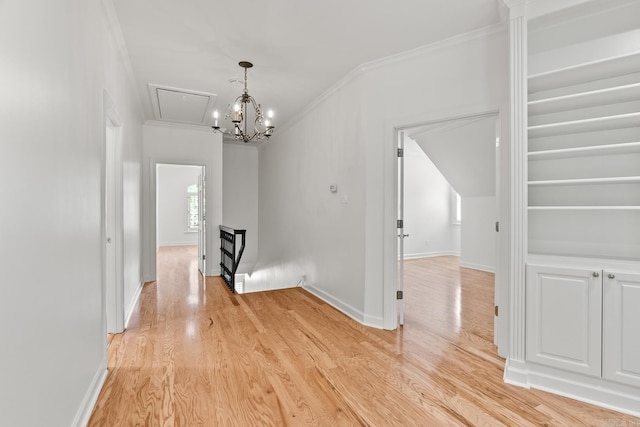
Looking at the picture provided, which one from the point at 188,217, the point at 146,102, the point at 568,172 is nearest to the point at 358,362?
the point at 568,172

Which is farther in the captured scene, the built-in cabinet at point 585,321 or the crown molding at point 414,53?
the crown molding at point 414,53

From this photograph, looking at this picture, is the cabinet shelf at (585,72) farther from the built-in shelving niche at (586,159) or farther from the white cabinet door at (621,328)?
the white cabinet door at (621,328)

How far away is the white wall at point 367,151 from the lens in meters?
2.80

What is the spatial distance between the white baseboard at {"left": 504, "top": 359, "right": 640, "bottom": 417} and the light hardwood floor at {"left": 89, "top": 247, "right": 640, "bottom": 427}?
0.07 metres

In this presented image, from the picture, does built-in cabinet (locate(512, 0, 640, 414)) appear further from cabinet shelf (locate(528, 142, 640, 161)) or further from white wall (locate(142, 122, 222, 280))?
white wall (locate(142, 122, 222, 280))

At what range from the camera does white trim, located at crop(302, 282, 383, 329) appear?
10.9ft

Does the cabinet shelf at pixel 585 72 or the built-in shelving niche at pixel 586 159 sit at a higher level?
the cabinet shelf at pixel 585 72

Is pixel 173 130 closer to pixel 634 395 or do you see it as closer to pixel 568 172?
pixel 568 172

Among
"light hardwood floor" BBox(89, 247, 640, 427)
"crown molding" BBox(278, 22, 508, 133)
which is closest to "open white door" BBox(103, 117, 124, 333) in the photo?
"light hardwood floor" BBox(89, 247, 640, 427)

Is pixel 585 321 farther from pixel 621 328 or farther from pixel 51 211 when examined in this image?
pixel 51 211

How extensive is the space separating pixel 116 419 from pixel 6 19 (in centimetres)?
197

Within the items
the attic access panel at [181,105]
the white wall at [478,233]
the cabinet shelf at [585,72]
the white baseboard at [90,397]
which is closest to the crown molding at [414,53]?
the cabinet shelf at [585,72]

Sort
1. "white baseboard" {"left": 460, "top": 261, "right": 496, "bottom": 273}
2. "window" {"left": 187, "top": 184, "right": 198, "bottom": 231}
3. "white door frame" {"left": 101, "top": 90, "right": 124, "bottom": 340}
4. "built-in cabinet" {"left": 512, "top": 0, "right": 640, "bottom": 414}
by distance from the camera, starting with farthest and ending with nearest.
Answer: "window" {"left": 187, "top": 184, "right": 198, "bottom": 231} → "white baseboard" {"left": 460, "top": 261, "right": 496, "bottom": 273} → "white door frame" {"left": 101, "top": 90, "right": 124, "bottom": 340} → "built-in cabinet" {"left": 512, "top": 0, "right": 640, "bottom": 414}

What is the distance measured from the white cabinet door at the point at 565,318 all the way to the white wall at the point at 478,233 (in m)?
4.39
